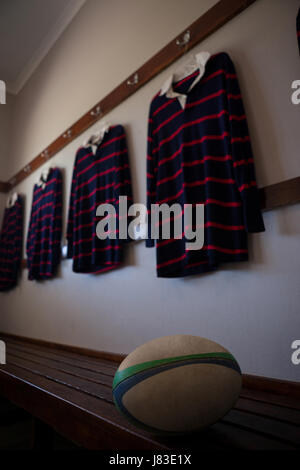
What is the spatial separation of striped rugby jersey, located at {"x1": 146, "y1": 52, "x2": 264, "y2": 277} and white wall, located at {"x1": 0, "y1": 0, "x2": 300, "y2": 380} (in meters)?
0.07

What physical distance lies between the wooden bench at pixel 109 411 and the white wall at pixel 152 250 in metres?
0.18

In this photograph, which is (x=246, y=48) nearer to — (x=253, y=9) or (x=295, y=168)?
(x=253, y=9)

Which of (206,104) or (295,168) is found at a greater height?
(206,104)

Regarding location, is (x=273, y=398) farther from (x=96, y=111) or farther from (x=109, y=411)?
(x=96, y=111)

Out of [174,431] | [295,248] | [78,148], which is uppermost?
[78,148]

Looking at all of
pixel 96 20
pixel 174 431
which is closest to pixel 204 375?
pixel 174 431

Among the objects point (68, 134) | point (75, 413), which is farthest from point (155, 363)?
point (68, 134)

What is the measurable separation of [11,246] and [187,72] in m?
2.73

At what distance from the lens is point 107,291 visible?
2.12m

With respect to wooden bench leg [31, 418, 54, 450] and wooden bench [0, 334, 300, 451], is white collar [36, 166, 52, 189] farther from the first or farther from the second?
wooden bench leg [31, 418, 54, 450]

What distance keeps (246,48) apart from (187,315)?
1.31m

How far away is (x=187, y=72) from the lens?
165cm

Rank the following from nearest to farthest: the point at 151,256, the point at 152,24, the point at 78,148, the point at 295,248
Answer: the point at 295,248, the point at 151,256, the point at 152,24, the point at 78,148

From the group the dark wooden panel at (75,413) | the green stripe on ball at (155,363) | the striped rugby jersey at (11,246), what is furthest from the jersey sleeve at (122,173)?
the striped rugby jersey at (11,246)
